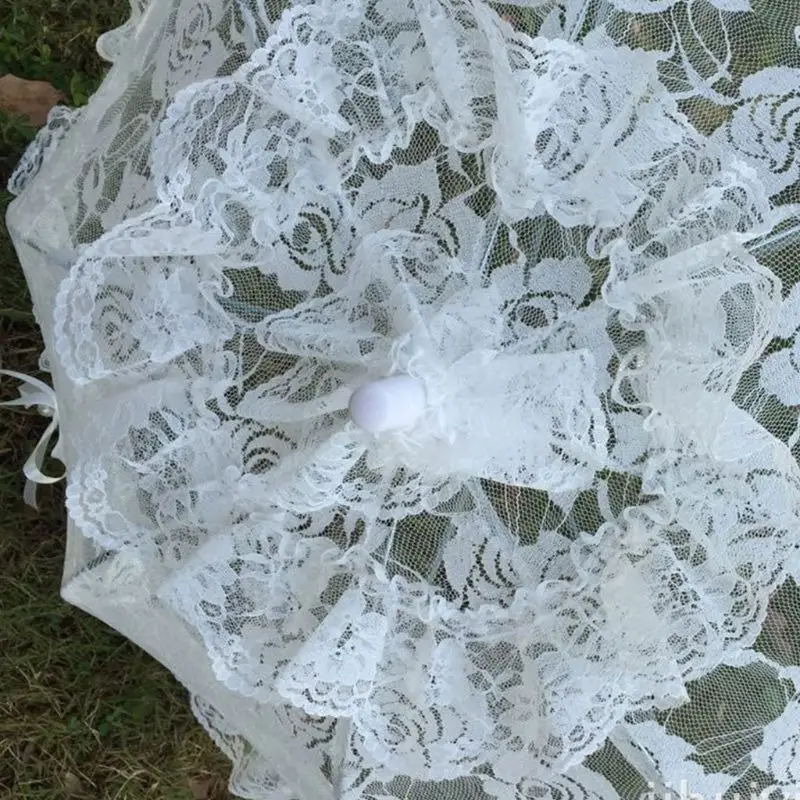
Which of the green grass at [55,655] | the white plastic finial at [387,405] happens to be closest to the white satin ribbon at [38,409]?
the green grass at [55,655]

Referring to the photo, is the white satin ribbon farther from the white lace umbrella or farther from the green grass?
the white lace umbrella

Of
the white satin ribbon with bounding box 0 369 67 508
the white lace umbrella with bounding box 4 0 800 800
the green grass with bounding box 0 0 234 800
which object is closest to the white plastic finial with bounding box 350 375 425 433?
the white lace umbrella with bounding box 4 0 800 800

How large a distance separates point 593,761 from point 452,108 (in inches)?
27.2

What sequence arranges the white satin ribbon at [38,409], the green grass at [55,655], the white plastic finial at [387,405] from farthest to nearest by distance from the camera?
the green grass at [55,655], the white satin ribbon at [38,409], the white plastic finial at [387,405]

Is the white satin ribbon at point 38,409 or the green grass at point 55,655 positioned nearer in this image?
the white satin ribbon at point 38,409

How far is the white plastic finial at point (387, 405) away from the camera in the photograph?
2.73ft

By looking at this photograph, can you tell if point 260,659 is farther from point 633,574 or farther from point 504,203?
point 504,203

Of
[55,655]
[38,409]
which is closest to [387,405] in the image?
[38,409]

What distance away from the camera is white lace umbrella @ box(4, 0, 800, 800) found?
35.8 inches

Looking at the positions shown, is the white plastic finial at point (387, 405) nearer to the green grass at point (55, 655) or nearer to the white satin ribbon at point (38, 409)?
the white satin ribbon at point (38, 409)

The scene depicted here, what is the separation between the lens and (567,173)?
0.94m

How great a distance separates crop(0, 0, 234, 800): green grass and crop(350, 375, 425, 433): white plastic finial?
1.20 meters

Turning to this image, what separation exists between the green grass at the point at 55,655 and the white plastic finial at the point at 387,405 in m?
1.20

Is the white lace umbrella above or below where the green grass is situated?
above
